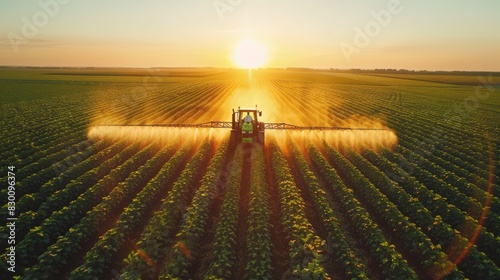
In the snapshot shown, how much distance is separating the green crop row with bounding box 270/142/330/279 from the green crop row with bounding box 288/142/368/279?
0.45m

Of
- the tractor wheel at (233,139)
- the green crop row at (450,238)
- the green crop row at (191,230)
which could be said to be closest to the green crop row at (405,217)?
the green crop row at (450,238)

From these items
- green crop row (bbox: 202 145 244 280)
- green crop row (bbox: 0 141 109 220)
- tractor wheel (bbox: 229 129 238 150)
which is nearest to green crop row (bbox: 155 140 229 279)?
green crop row (bbox: 202 145 244 280)

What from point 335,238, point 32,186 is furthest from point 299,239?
point 32,186

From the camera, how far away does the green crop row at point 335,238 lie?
801 cm

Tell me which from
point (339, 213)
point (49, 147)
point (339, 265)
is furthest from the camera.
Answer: point (49, 147)

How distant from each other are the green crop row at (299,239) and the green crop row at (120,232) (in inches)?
184

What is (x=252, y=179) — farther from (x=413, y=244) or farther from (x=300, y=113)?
(x=300, y=113)

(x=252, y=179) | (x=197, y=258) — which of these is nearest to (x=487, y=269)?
(x=197, y=258)

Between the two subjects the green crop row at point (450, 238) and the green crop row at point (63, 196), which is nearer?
the green crop row at point (450, 238)

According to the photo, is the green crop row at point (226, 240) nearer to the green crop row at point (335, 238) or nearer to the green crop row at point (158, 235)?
the green crop row at point (158, 235)

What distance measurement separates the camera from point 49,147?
746 inches

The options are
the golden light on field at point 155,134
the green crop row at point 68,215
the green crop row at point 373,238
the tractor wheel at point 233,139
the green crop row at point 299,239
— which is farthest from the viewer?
the golden light on field at point 155,134

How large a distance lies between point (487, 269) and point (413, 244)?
1698mm

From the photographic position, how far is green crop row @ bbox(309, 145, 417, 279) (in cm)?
789
